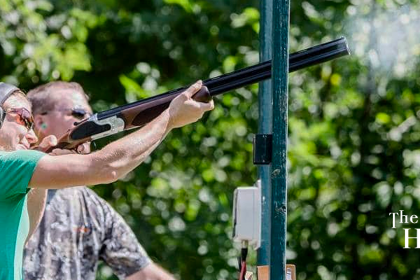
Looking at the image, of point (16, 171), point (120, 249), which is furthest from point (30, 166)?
point (120, 249)

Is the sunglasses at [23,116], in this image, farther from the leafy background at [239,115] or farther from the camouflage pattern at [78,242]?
the leafy background at [239,115]

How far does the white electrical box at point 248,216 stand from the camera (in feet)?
13.8

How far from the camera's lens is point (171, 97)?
3791 millimetres

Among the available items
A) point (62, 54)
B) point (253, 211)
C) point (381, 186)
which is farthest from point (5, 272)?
point (381, 186)

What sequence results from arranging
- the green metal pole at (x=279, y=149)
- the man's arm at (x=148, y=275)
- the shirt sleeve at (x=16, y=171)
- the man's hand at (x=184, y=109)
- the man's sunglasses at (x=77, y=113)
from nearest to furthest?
1. the green metal pole at (x=279, y=149)
2. the shirt sleeve at (x=16, y=171)
3. the man's hand at (x=184, y=109)
4. the man's sunglasses at (x=77, y=113)
5. the man's arm at (x=148, y=275)

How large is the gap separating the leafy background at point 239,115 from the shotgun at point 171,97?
2.80 metres

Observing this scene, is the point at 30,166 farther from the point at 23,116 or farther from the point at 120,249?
the point at 120,249

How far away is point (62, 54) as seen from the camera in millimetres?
6977

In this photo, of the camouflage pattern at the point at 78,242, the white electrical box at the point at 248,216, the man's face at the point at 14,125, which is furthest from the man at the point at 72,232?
the man's face at the point at 14,125

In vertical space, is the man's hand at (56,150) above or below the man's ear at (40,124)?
below

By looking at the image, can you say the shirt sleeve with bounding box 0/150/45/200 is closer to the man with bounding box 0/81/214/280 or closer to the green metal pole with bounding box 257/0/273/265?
the man with bounding box 0/81/214/280

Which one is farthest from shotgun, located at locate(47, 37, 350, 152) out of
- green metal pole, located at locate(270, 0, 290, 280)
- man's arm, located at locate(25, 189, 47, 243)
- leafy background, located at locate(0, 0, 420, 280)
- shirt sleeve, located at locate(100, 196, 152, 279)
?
leafy background, located at locate(0, 0, 420, 280)

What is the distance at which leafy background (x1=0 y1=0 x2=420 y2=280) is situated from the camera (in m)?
A: 7.04

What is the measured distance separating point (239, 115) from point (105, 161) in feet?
13.4
